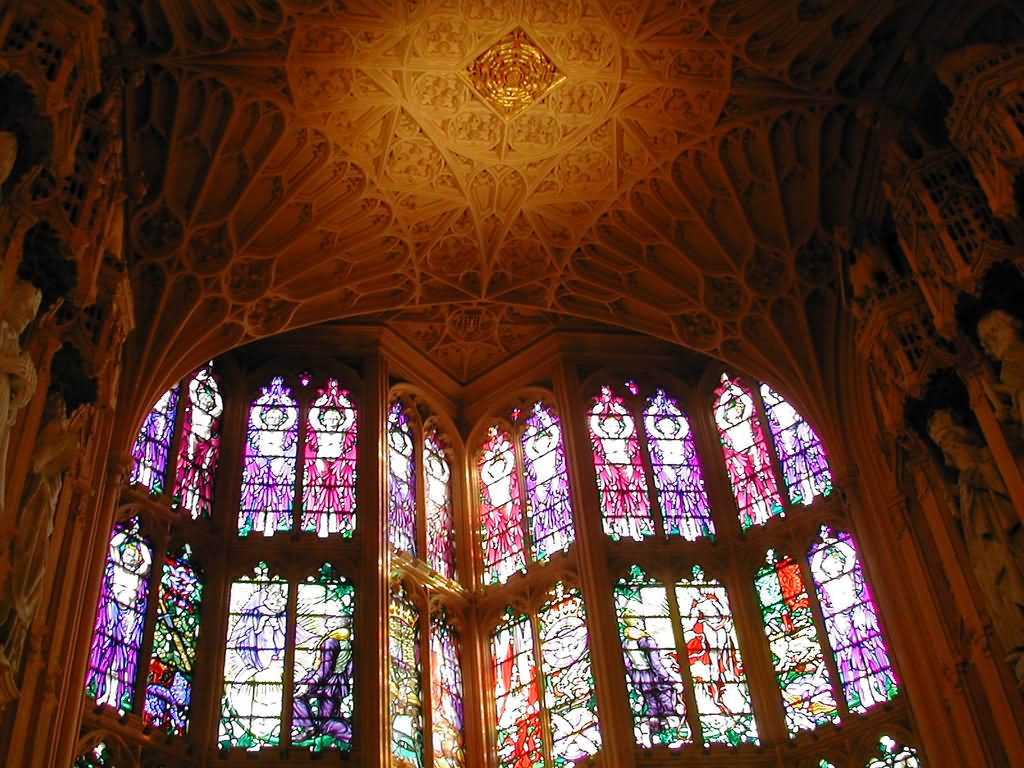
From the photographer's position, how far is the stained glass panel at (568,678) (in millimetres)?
16500

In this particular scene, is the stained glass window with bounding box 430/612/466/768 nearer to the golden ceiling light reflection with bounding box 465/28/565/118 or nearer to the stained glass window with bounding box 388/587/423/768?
the stained glass window with bounding box 388/587/423/768

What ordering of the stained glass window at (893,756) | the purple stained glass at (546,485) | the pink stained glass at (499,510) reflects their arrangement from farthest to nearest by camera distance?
the pink stained glass at (499,510) < the purple stained glass at (546,485) < the stained glass window at (893,756)

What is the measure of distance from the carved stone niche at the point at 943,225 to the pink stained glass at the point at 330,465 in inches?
347

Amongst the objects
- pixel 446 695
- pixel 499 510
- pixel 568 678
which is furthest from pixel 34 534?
pixel 499 510

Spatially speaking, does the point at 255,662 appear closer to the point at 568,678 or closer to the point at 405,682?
the point at 405,682

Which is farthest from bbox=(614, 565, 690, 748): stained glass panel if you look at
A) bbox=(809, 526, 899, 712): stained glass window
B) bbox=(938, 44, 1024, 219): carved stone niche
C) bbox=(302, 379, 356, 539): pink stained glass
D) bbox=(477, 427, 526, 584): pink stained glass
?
bbox=(938, 44, 1024, 219): carved stone niche

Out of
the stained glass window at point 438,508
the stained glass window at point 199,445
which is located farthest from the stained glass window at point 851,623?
the stained glass window at point 199,445

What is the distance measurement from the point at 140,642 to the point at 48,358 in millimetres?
5724

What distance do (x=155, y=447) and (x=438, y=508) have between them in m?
4.64

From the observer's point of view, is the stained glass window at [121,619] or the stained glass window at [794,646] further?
the stained glass window at [794,646]

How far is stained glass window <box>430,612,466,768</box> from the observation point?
55.1 feet

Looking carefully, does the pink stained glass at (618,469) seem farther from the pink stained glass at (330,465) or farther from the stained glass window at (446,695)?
the pink stained glass at (330,465)

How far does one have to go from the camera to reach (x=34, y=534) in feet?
33.7

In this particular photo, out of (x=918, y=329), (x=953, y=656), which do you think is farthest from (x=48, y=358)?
(x=953, y=656)
